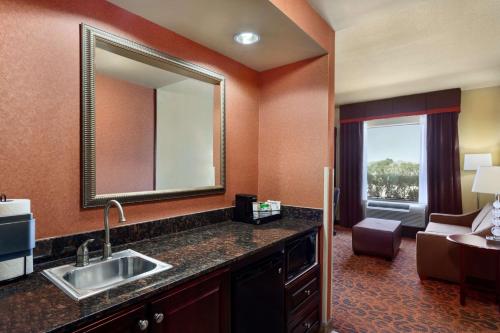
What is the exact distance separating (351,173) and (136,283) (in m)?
5.31

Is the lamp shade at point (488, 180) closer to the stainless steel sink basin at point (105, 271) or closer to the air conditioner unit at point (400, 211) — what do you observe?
the air conditioner unit at point (400, 211)

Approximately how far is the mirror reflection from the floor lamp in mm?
4364

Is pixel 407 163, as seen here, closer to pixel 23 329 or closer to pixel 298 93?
pixel 298 93

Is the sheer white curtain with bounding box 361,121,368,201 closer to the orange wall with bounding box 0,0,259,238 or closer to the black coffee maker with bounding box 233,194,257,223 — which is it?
the black coffee maker with bounding box 233,194,257,223

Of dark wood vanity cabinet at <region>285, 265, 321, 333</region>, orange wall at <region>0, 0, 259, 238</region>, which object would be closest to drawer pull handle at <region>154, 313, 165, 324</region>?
orange wall at <region>0, 0, 259, 238</region>

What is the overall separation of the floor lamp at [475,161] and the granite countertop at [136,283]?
13.2 feet

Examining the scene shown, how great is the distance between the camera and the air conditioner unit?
191 inches

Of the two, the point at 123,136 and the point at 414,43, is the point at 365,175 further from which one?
the point at 123,136

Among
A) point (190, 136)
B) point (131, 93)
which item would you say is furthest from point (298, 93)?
point (131, 93)

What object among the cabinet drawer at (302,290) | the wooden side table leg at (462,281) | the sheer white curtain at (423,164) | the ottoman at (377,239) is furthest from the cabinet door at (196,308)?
the sheer white curtain at (423,164)

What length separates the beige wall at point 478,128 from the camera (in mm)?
4352

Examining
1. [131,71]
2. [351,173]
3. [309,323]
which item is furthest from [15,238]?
[351,173]

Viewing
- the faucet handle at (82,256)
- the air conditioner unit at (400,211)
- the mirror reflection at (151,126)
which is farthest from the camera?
the air conditioner unit at (400,211)

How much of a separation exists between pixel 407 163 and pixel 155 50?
5.07 meters
